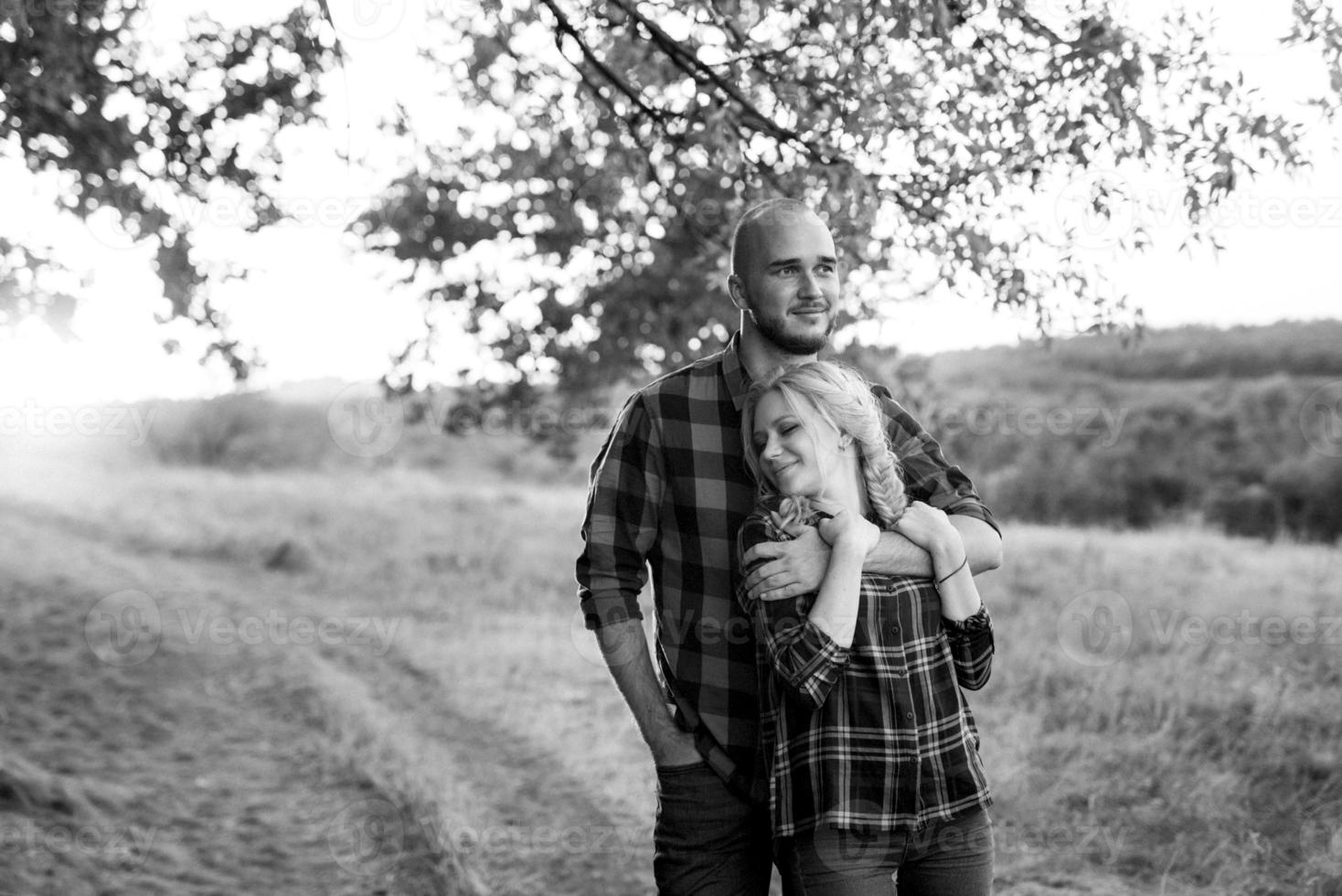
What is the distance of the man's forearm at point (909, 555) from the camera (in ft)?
8.34

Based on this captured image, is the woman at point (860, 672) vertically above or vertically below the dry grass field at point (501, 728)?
above

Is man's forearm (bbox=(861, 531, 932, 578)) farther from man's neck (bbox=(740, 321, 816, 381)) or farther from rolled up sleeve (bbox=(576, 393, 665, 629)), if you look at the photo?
rolled up sleeve (bbox=(576, 393, 665, 629))

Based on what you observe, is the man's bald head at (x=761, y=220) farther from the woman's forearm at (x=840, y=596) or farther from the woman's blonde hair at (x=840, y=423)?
the woman's forearm at (x=840, y=596)

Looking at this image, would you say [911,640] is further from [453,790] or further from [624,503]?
[453,790]

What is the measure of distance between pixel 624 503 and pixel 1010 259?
6.90ft

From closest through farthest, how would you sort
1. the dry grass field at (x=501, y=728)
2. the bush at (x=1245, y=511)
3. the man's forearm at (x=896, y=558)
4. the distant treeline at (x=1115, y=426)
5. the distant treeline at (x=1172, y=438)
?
1. the man's forearm at (x=896, y=558)
2. the dry grass field at (x=501, y=728)
3. the distant treeline at (x=1115, y=426)
4. the bush at (x=1245, y=511)
5. the distant treeline at (x=1172, y=438)

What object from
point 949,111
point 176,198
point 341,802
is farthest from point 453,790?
point 949,111

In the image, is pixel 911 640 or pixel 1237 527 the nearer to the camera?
pixel 911 640

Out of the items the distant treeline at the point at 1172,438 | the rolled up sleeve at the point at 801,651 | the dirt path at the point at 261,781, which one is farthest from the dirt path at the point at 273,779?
the distant treeline at the point at 1172,438

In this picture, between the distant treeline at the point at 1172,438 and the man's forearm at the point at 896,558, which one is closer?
the man's forearm at the point at 896,558

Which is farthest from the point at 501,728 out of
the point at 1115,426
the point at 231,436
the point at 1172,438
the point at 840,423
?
the point at 231,436

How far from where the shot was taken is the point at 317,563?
15812 mm

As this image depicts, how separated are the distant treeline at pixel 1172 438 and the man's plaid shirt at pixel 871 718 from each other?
9.21 m

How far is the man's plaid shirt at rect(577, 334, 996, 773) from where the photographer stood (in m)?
2.89
